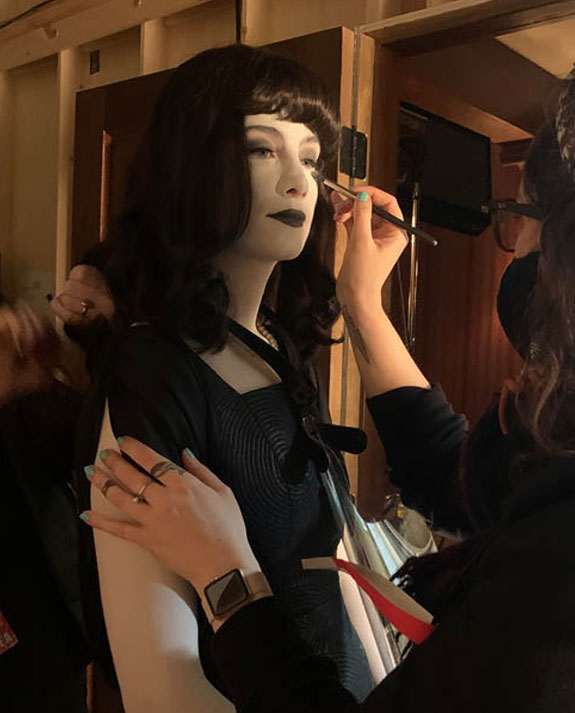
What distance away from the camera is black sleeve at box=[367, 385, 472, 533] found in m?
0.95

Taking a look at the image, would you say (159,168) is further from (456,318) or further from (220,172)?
(456,318)

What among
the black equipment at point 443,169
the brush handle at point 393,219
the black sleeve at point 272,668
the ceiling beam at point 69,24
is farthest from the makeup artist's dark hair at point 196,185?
the ceiling beam at point 69,24

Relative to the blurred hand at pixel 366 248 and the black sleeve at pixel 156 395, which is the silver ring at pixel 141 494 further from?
the blurred hand at pixel 366 248

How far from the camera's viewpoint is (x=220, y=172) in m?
0.81

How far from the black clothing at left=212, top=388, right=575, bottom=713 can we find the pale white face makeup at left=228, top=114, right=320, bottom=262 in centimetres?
42

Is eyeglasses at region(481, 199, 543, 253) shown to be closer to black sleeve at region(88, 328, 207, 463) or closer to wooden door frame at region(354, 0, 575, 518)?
black sleeve at region(88, 328, 207, 463)

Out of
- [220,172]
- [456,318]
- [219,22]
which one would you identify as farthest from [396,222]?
[456,318]

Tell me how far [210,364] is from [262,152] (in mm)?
257

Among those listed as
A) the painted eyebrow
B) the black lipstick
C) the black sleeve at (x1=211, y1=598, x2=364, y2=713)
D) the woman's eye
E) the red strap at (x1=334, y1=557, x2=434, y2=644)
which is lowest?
the black sleeve at (x1=211, y1=598, x2=364, y2=713)

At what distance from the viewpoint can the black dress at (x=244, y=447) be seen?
75cm

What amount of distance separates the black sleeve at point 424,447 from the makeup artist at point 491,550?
7cm

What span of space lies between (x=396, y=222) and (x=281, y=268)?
0.18 m

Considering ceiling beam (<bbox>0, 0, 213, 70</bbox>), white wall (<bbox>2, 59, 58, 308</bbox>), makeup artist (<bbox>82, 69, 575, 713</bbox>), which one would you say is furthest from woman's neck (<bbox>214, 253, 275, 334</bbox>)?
white wall (<bbox>2, 59, 58, 308</bbox>)

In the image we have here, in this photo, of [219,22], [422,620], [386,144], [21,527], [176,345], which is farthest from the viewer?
[219,22]
